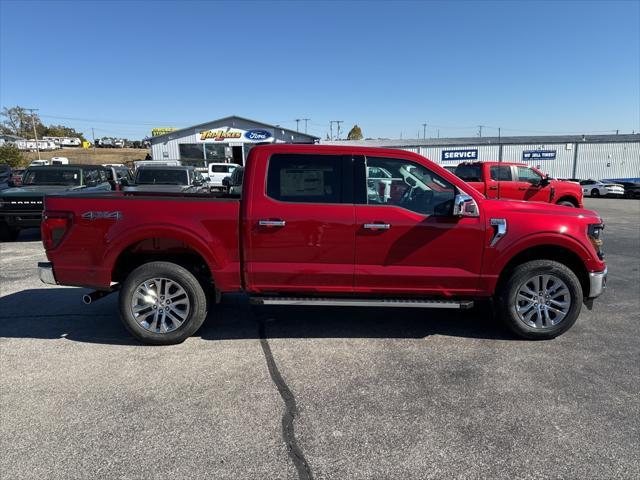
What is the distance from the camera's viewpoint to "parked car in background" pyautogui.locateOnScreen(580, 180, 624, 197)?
30.1 metres

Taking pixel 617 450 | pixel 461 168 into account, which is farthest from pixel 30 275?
pixel 461 168

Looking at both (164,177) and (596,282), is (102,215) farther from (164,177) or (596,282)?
(164,177)

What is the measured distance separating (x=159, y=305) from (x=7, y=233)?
857 cm

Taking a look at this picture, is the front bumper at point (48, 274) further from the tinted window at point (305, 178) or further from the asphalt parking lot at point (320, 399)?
the tinted window at point (305, 178)

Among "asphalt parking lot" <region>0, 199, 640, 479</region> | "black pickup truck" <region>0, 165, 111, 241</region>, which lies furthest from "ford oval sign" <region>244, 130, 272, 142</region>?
"asphalt parking lot" <region>0, 199, 640, 479</region>

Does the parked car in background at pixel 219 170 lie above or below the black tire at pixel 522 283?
above

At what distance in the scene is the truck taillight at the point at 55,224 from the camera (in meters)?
4.20

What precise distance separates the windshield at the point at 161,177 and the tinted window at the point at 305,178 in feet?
32.4

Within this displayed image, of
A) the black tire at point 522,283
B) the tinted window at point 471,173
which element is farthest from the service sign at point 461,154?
the black tire at point 522,283

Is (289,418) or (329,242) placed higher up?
(329,242)

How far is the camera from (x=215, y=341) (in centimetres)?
446

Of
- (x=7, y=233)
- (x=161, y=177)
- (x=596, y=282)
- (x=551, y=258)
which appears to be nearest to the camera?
(x=596, y=282)

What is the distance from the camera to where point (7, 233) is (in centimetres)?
1041

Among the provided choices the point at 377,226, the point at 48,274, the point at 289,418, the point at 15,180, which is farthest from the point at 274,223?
the point at 15,180
